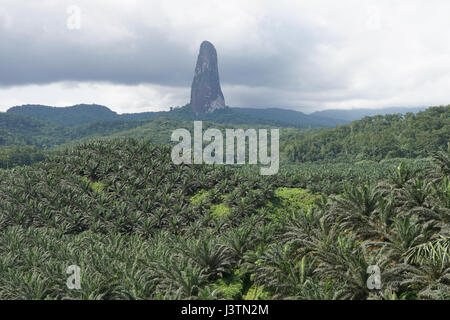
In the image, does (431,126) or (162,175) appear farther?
(431,126)

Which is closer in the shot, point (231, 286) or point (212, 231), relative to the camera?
point (231, 286)

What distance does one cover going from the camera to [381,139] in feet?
370

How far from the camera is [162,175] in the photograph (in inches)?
1666

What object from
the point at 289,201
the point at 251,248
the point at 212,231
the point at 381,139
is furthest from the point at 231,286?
the point at 381,139

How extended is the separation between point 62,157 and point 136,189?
20.2m

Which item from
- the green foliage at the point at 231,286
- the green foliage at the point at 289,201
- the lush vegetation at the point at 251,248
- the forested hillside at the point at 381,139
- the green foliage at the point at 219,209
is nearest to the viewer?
the lush vegetation at the point at 251,248

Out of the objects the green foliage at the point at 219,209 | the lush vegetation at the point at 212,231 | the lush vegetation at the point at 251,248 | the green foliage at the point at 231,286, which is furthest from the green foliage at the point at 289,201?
the green foliage at the point at 231,286

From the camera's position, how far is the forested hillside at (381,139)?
349ft

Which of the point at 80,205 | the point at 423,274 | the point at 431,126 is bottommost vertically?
the point at 80,205

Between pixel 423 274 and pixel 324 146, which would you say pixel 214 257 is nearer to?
pixel 423 274

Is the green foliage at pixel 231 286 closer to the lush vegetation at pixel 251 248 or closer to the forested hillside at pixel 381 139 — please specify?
the lush vegetation at pixel 251 248

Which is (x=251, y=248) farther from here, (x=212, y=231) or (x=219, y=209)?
(x=219, y=209)
